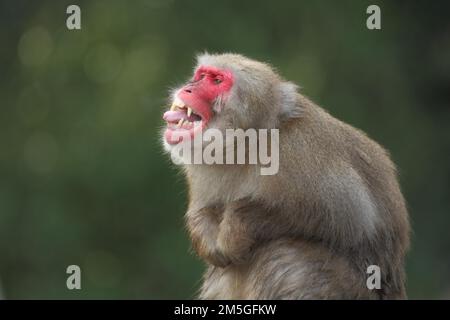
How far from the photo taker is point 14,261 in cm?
2100

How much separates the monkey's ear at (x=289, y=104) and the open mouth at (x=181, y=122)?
2.66 ft

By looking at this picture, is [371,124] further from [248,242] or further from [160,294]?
[248,242]

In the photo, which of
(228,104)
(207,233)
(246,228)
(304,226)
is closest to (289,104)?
(228,104)

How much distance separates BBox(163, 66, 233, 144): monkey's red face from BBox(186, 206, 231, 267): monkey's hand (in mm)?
801

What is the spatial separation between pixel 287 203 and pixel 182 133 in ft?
4.05

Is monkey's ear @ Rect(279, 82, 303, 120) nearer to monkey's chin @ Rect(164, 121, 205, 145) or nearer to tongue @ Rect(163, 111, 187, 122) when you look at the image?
monkey's chin @ Rect(164, 121, 205, 145)

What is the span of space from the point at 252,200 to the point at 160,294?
11.6 m

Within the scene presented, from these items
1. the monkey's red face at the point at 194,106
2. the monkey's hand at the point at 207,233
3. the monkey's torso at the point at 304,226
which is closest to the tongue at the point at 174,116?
the monkey's red face at the point at 194,106

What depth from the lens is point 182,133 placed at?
29.9 ft

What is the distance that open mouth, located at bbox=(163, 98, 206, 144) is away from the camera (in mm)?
9125

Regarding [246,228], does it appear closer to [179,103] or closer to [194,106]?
[194,106]

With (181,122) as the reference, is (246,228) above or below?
below

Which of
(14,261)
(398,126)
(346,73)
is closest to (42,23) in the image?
(14,261)

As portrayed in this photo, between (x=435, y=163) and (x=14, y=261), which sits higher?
(x=435, y=163)
